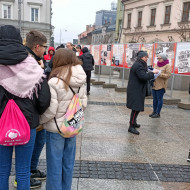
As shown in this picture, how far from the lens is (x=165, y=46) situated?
8.20m

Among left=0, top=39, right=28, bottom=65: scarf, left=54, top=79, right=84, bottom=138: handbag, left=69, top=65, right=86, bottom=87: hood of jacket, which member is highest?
left=0, top=39, right=28, bottom=65: scarf

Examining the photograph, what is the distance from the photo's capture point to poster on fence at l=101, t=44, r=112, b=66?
11.0 meters

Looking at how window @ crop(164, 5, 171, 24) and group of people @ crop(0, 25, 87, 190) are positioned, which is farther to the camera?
window @ crop(164, 5, 171, 24)

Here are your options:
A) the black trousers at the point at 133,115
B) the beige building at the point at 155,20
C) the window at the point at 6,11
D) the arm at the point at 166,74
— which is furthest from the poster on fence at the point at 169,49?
the window at the point at 6,11

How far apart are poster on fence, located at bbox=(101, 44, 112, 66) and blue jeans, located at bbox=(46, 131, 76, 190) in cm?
886

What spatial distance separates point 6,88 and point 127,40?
115 ft

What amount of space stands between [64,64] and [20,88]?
1.85ft

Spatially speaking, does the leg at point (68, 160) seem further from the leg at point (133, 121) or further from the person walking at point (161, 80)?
the person walking at point (161, 80)

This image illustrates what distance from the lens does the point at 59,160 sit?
97.0 inches

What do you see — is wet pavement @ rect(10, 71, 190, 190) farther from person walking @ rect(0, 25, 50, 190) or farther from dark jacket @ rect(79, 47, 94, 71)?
dark jacket @ rect(79, 47, 94, 71)

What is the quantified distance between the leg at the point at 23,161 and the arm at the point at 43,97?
248mm

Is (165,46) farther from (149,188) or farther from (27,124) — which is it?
(27,124)

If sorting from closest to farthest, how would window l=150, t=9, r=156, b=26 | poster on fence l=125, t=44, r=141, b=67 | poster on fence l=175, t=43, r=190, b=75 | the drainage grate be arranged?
the drainage grate, poster on fence l=175, t=43, r=190, b=75, poster on fence l=125, t=44, r=141, b=67, window l=150, t=9, r=156, b=26

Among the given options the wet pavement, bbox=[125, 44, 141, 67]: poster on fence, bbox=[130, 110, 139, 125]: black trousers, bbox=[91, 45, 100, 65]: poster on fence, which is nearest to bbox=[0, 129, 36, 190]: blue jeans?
the wet pavement
